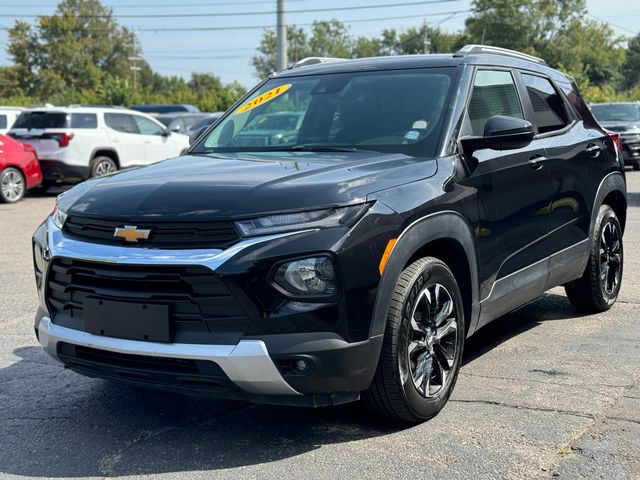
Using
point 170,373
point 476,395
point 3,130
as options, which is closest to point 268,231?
point 170,373

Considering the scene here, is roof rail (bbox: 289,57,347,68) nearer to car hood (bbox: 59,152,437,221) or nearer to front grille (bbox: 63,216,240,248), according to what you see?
car hood (bbox: 59,152,437,221)

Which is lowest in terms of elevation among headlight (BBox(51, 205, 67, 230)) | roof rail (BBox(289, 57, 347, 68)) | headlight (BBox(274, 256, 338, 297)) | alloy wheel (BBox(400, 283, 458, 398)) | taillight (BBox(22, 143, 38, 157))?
taillight (BBox(22, 143, 38, 157))

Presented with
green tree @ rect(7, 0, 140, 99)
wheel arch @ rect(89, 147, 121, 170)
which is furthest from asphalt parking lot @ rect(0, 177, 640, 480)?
green tree @ rect(7, 0, 140, 99)

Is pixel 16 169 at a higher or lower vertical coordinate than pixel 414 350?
lower

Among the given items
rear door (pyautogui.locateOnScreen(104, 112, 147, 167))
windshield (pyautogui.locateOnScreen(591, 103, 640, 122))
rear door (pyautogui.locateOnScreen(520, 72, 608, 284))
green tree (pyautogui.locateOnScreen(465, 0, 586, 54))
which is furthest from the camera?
green tree (pyautogui.locateOnScreen(465, 0, 586, 54))

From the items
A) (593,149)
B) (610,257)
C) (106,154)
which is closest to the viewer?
(593,149)

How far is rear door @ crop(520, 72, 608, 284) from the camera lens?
17.2 feet

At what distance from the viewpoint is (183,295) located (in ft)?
11.3

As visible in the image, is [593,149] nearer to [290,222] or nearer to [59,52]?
[290,222]

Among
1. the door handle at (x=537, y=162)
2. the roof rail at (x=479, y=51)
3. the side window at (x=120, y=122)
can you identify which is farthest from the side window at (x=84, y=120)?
the door handle at (x=537, y=162)

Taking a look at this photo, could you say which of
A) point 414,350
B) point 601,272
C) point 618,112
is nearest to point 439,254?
point 414,350

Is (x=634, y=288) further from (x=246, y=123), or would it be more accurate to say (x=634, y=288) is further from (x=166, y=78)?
(x=166, y=78)

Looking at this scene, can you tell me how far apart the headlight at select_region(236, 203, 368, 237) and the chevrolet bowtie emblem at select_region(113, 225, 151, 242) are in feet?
1.33

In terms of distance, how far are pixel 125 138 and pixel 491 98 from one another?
46.8ft
